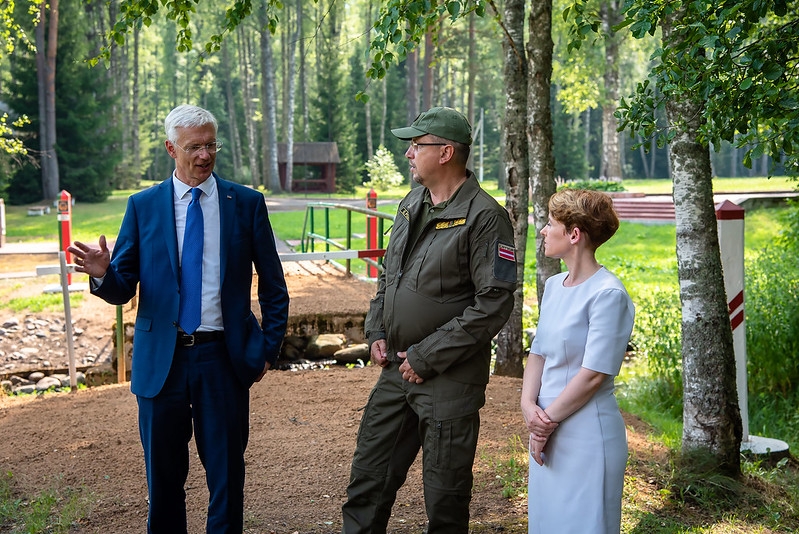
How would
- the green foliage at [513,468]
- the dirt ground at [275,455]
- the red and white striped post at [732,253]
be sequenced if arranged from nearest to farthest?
the dirt ground at [275,455] < the green foliage at [513,468] < the red and white striped post at [732,253]

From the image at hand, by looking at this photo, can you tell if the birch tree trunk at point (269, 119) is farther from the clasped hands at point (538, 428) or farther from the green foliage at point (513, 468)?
the clasped hands at point (538, 428)

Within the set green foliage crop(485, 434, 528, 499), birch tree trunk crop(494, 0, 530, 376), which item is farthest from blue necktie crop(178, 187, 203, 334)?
birch tree trunk crop(494, 0, 530, 376)

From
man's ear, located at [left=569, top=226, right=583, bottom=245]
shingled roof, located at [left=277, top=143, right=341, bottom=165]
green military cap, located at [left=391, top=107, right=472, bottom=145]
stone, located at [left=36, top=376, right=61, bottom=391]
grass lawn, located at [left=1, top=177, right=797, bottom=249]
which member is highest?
shingled roof, located at [left=277, top=143, right=341, bottom=165]

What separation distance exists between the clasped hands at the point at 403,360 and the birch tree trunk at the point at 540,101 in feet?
10.5

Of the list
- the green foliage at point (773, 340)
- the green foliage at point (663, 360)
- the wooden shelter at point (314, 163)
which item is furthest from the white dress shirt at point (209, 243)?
the wooden shelter at point (314, 163)

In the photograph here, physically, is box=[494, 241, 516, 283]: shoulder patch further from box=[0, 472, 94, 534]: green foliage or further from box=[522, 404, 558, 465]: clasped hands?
box=[0, 472, 94, 534]: green foliage

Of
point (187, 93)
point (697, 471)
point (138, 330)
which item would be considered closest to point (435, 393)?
point (138, 330)

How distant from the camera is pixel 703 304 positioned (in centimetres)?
463

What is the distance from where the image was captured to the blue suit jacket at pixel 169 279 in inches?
128

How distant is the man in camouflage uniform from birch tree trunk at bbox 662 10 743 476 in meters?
1.68

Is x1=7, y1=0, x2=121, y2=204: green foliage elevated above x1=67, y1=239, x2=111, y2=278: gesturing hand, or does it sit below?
above

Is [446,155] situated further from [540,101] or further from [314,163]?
[314,163]

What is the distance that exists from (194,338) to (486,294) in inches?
43.9

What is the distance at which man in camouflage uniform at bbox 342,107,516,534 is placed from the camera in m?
3.25
